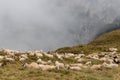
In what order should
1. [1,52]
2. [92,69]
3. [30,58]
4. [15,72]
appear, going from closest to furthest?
[15,72] → [92,69] → [30,58] → [1,52]

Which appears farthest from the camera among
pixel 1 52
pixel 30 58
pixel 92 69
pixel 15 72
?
pixel 1 52

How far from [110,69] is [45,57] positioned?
1463 centimetres

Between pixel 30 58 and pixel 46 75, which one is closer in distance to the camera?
pixel 46 75

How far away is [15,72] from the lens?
3572 cm

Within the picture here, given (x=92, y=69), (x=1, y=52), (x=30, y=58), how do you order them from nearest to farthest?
(x=92, y=69), (x=30, y=58), (x=1, y=52)

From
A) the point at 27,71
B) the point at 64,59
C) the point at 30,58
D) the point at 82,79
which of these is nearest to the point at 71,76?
the point at 82,79

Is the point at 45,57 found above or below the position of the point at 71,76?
above

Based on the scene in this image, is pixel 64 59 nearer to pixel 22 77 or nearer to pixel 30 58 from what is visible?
pixel 30 58

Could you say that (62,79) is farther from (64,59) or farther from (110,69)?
(64,59)

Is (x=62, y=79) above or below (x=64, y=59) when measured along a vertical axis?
below

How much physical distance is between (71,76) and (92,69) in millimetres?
9226

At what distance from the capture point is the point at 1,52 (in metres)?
56.4

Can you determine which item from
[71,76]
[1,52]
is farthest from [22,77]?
[1,52]

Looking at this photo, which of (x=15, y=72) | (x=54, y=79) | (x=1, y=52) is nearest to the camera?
(x=54, y=79)
